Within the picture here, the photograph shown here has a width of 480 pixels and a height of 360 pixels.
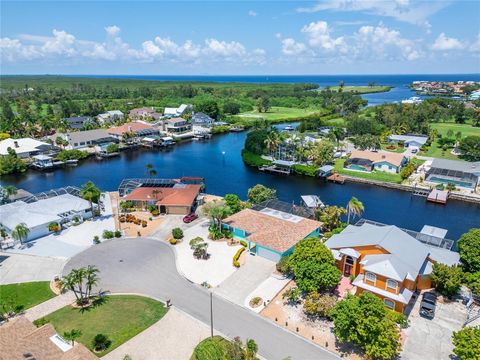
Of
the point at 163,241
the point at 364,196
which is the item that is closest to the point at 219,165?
the point at 364,196

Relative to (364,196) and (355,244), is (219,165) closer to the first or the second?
(364,196)

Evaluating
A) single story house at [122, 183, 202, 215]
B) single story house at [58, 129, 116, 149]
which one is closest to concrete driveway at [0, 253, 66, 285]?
single story house at [122, 183, 202, 215]

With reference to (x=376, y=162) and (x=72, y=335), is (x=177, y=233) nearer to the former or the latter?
(x=72, y=335)

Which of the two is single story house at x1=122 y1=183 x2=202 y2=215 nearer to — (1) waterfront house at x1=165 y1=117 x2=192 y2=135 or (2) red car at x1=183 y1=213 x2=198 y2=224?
(2) red car at x1=183 y1=213 x2=198 y2=224

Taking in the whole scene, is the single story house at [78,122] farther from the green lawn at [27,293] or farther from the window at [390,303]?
the window at [390,303]

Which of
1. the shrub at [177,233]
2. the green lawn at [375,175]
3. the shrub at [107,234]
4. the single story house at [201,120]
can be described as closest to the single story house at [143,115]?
the single story house at [201,120]
